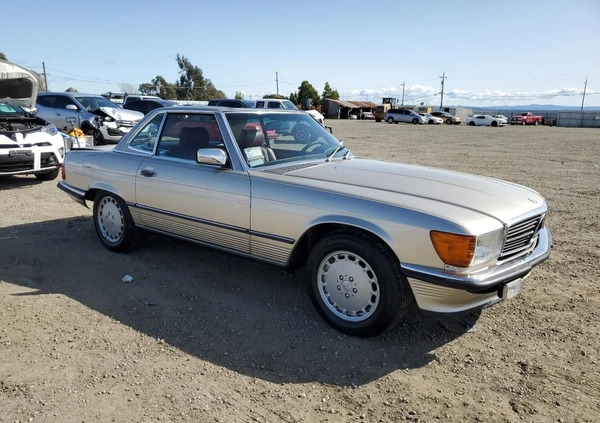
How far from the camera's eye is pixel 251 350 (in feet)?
10.8

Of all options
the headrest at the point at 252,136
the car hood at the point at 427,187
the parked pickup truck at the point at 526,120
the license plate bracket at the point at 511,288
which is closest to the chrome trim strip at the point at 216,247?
the car hood at the point at 427,187

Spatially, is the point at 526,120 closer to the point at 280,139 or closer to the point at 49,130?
the point at 49,130

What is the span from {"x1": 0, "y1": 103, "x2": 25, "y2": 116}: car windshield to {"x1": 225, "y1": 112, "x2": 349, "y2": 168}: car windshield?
23.3ft

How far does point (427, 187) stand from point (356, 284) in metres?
0.93

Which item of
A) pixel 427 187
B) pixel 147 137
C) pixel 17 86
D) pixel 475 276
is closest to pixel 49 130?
pixel 17 86

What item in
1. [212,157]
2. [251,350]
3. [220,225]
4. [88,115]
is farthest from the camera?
[88,115]

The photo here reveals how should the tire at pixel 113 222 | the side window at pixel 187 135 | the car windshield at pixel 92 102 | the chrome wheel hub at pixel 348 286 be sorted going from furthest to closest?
the car windshield at pixel 92 102, the tire at pixel 113 222, the side window at pixel 187 135, the chrome wheel hub at pixel 348 286

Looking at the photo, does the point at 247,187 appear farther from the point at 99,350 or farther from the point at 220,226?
the point at 99,350

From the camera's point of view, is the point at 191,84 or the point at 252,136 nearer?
the point at 252,136

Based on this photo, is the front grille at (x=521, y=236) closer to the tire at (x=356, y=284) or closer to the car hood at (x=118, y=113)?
the tire at (x=356, y=284)

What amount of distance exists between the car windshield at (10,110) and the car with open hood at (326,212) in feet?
17.8

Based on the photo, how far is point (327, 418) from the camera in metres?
2.60

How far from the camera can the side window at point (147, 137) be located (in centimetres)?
481

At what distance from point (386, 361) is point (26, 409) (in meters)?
2.21
